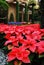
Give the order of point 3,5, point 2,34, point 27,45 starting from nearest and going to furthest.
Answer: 1. point 27,45
2. point 2,34
3. point 3,5

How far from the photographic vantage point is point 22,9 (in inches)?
700

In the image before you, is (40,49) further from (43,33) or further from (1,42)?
(1,42)

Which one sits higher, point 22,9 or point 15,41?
point 15,41

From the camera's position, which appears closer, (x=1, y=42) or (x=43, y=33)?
(x=43, y=33)

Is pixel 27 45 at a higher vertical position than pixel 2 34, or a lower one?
higher

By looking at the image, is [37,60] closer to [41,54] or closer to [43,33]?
[41,54]

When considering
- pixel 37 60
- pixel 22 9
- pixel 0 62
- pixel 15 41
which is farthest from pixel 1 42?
pixel 22 9

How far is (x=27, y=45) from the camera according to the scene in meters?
3.82

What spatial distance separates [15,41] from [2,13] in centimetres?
708

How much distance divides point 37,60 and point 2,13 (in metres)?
7.57

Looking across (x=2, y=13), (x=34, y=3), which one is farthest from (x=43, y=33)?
(x=34, y=3)

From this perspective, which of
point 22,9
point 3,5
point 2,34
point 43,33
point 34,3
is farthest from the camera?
point 22,9

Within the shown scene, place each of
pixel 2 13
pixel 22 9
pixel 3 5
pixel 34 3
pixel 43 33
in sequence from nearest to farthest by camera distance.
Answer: pixel 43 33
pixel 3 5
pixel 2 13
pixel 34 3
pixel 22 9

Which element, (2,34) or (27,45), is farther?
(2,34)
